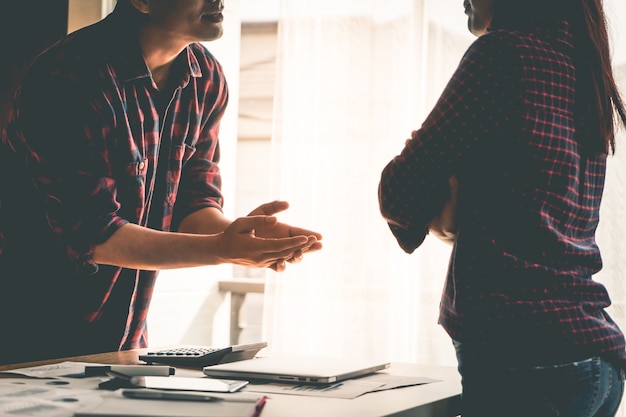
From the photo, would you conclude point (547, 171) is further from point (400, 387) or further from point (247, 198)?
point (247, 198)

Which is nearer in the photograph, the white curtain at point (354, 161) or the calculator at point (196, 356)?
the calculator at point (196, 356)

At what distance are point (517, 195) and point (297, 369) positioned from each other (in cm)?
44

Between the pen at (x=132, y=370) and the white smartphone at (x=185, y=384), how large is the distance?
0.06m

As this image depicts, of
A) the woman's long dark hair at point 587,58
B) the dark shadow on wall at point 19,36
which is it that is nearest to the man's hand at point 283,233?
the woman's long dark hair at point 587,58

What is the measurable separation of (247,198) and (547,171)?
2236mm

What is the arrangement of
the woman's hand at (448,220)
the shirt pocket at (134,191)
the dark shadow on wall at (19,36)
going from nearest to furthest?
the woman's hand at (448,220)
the shirt pocket at (134,191)
the dark shadow on wall at (19,36)

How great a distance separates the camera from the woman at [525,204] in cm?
96

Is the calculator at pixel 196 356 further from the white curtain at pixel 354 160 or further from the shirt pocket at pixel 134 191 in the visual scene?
the white curtain at pixel 354 160

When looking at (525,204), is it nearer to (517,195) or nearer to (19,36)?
(517,195)

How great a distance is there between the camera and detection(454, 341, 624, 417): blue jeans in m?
0.95

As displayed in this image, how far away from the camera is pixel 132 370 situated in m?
1.11

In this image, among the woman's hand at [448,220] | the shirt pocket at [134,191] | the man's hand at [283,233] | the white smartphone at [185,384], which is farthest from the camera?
the shirt pocket at [134,191]

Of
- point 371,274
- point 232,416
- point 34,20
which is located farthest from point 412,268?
point 232,416

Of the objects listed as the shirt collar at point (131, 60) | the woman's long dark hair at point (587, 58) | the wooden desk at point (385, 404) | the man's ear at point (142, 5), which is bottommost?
the wooden desk at point (385, 404)
